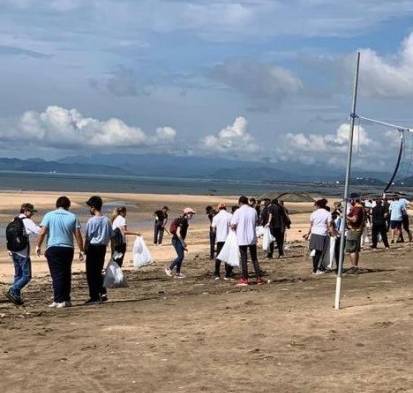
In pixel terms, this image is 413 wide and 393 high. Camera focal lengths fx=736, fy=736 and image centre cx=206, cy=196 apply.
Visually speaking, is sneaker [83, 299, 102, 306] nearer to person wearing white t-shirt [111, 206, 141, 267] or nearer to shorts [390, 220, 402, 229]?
person wearing white t-shirt [111, 206, 141, 267]

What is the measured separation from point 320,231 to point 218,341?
21.6 feet

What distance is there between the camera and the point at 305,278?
13.9m

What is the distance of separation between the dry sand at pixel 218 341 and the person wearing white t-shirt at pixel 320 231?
1262mm

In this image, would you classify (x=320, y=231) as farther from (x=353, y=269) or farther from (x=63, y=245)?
(x=63, y=245)

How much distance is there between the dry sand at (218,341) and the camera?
6328 millimetres

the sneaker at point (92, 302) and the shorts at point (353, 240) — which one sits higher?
the shorts at point (353, 240)

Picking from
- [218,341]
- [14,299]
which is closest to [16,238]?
[14,299]

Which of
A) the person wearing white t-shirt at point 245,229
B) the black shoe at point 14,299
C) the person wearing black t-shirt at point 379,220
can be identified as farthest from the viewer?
the person wearing black t-shirt at point 379,220

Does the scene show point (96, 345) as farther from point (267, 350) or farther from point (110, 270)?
point (110, 270)

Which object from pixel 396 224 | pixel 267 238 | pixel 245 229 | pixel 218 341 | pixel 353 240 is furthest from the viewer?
pixel 396 224

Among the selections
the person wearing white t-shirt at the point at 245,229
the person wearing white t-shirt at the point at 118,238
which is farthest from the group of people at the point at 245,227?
the person wearing white t-shirt at the point at 118,238

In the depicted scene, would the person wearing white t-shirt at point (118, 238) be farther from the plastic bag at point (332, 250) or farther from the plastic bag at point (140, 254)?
the plastic bag at point (332, 250)

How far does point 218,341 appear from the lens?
7848mm

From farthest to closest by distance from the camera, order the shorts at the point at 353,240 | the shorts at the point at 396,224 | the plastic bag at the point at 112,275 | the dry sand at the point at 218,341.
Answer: the shorts at the point at 396,224
the shorts at the point at 353,240
the plastic bag at the point at 112,275
the dry sand at the point at 218,341
